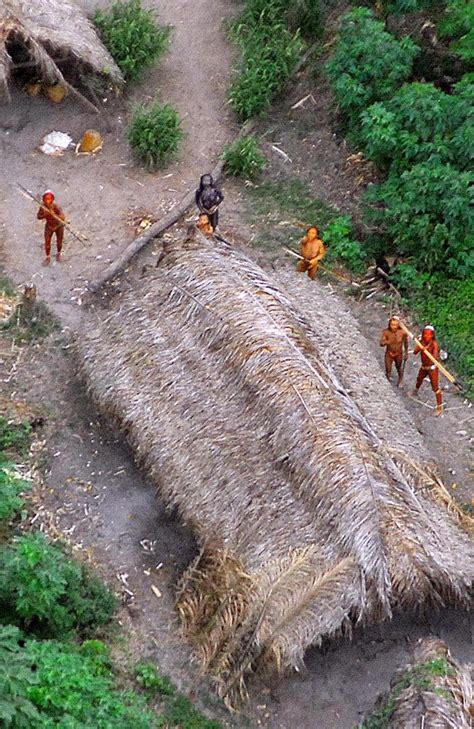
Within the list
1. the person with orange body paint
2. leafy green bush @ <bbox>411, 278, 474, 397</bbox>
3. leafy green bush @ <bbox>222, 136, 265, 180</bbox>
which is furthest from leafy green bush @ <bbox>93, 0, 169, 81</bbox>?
leafy green bush @ <bbox>411, 278, 474, 397</bbox>

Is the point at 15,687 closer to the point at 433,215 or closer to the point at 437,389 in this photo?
the point at 437,389

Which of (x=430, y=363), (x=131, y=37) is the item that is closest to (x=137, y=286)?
(x=430, y=363)

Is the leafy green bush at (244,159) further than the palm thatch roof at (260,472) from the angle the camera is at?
Yes

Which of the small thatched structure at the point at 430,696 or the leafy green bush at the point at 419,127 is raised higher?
the leafy green bush at the point at 419,127

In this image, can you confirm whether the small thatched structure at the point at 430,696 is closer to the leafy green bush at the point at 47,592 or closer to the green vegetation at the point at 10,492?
the leafy green bush at the point at 47,592

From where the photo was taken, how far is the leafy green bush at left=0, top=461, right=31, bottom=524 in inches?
319

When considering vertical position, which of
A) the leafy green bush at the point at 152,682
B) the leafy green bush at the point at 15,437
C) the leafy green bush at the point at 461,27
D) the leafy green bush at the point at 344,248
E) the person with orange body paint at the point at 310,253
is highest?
the leafy green bush at the point at 461,27

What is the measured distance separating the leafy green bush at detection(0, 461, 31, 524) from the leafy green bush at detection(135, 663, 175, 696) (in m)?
1.69

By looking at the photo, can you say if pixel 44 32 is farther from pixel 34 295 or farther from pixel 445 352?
pixel 445 352

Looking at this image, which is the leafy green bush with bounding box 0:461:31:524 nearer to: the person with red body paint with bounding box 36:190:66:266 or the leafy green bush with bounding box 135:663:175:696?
the leafy green bush with bounding box 135:663:175:696

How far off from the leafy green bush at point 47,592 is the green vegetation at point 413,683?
240cm

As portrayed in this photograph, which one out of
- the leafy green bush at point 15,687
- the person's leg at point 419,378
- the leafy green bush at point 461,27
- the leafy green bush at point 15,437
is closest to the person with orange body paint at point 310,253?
the person's leg at point 419,378

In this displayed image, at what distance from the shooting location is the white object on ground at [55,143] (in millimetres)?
13125

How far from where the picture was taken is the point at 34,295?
1080 cm
